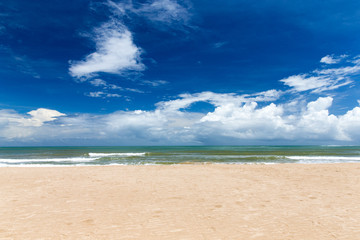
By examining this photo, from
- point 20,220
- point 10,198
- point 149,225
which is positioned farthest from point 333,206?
point 10,198

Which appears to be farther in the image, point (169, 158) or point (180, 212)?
point (169, 158)

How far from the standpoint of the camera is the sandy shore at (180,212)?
523cm

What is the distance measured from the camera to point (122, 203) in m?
7.70

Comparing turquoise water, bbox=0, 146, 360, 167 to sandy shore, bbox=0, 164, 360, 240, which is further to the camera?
turquoise water, bbox=0, 146, 360, 167

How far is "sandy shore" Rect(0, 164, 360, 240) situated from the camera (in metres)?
5.23

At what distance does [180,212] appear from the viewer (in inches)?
264

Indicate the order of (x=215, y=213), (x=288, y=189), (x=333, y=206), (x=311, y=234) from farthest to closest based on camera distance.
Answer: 1. (x=288, y=189)
2. (x=333, y=206)
3. (x=215, y=213)
4. (x=311, y=234)

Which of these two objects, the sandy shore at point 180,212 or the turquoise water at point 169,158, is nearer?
the sandy shore at point 180,212

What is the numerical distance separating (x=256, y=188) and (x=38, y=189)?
33.5 ft

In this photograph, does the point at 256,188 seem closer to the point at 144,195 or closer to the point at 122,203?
the point at 144,195

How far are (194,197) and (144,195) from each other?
6.85ft

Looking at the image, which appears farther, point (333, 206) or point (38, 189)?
point (38, 189)

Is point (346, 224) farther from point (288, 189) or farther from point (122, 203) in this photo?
point (122, 203)

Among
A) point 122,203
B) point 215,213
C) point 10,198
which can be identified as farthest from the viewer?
point 10,198
